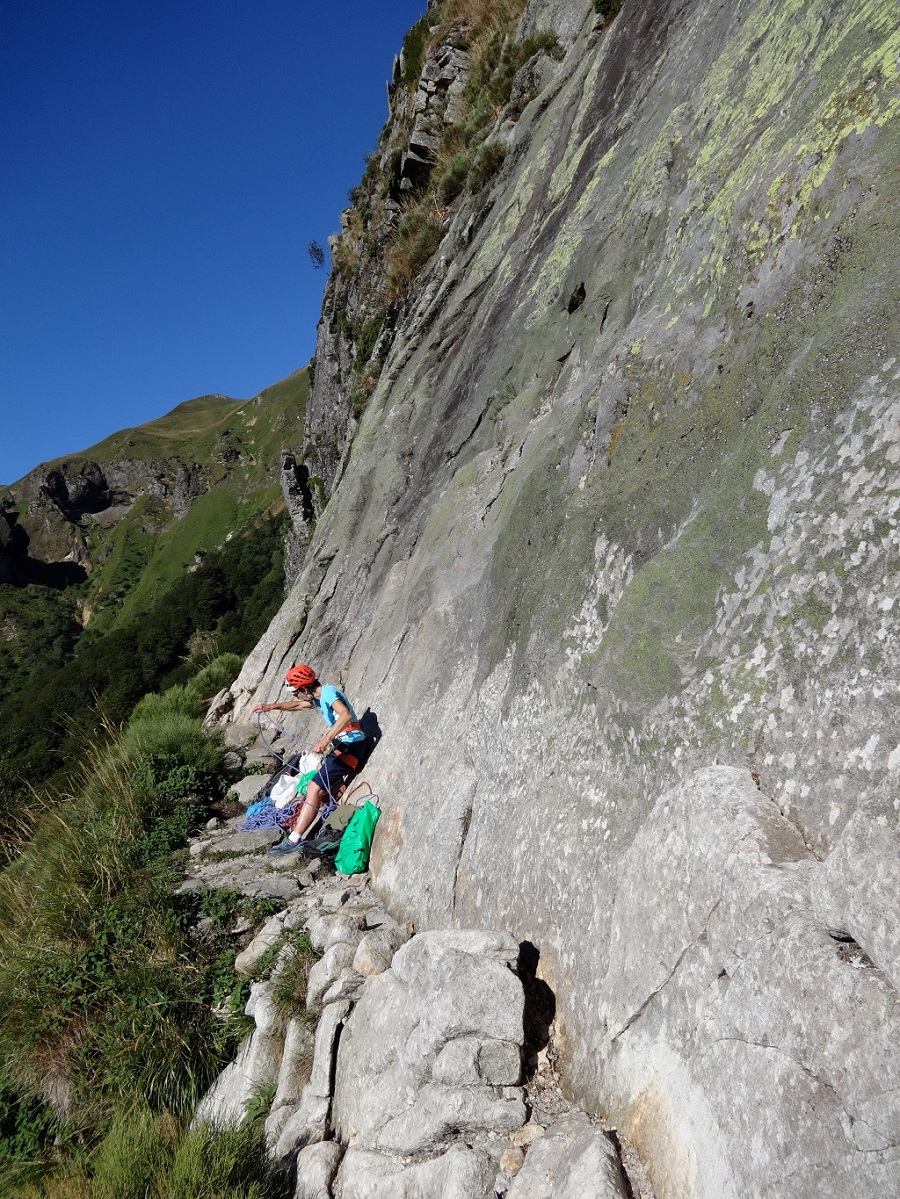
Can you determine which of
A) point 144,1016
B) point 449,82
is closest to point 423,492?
point 144,1016

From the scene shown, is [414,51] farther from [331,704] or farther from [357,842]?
[357,842]

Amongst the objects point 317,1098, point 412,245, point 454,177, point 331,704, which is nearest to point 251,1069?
point 317,1098

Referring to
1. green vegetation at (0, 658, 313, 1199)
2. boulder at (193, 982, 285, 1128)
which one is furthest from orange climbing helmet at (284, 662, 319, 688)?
boulder at (193, 982, 285, 1128)

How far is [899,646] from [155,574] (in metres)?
137

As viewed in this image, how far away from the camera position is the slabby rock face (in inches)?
90.7

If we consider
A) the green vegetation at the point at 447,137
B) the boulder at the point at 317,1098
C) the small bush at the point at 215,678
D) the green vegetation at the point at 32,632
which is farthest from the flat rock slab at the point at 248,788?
the green vegetation at the point at 32,632

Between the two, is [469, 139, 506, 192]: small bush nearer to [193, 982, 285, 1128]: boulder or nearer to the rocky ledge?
the rocky ledge

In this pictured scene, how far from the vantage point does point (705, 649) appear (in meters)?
3.43

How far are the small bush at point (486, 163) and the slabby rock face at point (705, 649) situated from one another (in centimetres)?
605

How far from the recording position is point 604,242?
6.79 m

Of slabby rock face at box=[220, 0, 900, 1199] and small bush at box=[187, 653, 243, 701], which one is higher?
small bush at box=[187, 653, 243, 701]

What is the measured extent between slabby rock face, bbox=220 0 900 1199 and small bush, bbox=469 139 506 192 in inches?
238

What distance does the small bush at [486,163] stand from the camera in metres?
12.7

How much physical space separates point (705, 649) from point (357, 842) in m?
3.95
